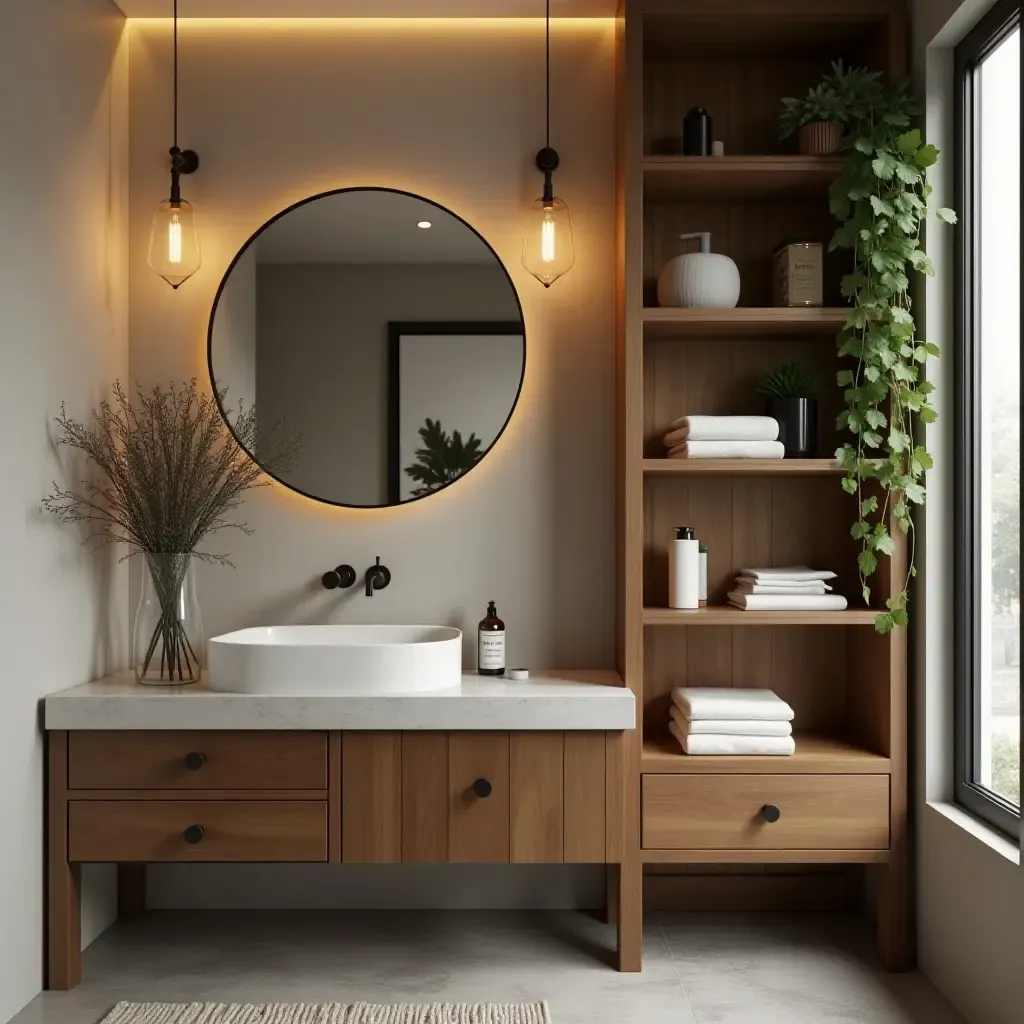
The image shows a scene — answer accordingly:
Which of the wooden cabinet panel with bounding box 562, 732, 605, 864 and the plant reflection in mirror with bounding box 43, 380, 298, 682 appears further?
the plant reflection in mirror with bounding box 43, 380, 298, 682

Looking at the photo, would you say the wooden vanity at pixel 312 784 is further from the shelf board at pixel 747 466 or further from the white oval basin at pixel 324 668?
the shelf board at pixel 747 466

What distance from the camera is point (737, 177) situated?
283cm

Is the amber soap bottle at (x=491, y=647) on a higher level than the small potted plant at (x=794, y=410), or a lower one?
lower

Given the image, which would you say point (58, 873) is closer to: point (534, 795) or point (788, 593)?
point (534, 795)

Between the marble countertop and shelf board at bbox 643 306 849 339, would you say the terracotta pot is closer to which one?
shelf board at bbox 643 306 849 339

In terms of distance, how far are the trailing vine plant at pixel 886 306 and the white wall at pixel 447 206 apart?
713 mm

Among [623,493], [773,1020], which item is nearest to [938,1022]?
[773,1020]

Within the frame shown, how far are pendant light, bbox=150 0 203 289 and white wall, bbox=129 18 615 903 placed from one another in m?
0.09

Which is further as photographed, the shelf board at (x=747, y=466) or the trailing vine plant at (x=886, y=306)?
the shelf board at (x=747, y=466)

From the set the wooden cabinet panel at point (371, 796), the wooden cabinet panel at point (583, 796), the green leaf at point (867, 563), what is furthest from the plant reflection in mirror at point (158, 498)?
the green leaf at point (867, 563)

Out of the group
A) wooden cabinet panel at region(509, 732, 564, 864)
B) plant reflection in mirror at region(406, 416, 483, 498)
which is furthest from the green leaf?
plant reflection in mirror at region(406, 416, 483, 498)

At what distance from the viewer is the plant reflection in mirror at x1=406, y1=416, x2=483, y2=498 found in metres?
A: 3.09

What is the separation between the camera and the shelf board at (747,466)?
2.73 m

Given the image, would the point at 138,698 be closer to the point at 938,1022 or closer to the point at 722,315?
the point at 722,315
